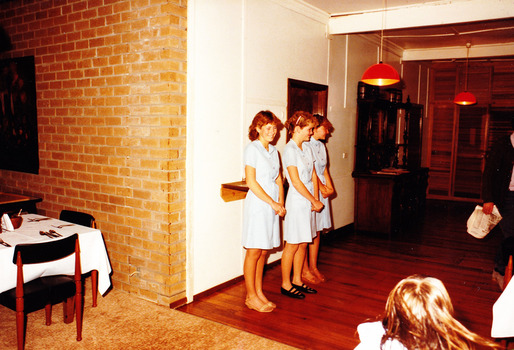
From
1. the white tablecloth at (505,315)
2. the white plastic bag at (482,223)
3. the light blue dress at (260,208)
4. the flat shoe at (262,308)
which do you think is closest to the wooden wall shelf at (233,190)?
the light blue dress at (260,208)

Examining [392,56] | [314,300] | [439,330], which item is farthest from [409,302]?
[392,56]

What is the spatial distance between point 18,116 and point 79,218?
2.07 metres

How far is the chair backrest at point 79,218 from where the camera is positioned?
3.64 m

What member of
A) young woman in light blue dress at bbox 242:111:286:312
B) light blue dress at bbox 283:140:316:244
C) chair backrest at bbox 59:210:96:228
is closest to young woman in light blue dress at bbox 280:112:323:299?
light blue dress at bbox 283:140:316:244

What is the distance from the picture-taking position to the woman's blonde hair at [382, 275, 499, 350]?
1.34 m

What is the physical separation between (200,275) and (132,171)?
1.15 metres

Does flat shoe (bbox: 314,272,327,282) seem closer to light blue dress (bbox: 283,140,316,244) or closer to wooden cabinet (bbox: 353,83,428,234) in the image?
light blue dress (bbox: 283,140,316,244)

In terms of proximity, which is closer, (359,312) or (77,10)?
(359,312)

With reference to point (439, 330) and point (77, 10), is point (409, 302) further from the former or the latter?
point (77, 10)

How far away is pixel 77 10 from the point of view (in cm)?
420

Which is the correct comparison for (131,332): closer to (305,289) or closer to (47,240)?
(47,240)

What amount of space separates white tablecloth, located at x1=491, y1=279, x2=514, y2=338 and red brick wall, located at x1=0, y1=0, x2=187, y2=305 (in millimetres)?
2462

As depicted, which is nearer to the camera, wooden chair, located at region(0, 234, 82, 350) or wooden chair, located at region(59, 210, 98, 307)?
wooden chair, located at region(0, 234, 82, 350)

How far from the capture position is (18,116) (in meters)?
5.00
